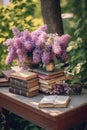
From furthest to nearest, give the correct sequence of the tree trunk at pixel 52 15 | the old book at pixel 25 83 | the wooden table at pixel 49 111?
the tree trunk at pixel 52 15 → the old book at pixel 25 83 → the wooden table at pixel 49 111

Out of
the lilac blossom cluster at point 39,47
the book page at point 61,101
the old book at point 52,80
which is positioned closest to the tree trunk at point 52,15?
the lilac blossom cluster at point 39,47

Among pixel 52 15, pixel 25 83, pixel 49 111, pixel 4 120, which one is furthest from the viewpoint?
pixel 52 15

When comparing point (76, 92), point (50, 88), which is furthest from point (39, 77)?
point (76, 92)

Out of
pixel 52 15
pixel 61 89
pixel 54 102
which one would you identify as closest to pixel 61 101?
pixel 54 102

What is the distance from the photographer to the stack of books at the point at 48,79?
3.17 metres

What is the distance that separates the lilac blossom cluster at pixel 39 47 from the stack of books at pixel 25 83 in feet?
0.48

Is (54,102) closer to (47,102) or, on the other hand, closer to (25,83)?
(47,102)

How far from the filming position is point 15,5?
15.6 ft

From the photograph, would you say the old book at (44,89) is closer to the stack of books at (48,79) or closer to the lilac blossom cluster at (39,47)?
the stack of books at (48,79)

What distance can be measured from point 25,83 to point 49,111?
390mm

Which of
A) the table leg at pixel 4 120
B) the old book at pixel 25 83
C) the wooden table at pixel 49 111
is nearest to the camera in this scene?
the wooden table at pixel 49 111

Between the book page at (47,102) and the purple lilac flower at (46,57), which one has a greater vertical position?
the purple lilac flower at (46,57)

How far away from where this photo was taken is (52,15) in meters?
4.29

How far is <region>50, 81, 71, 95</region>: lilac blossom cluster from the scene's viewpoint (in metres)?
3.16
